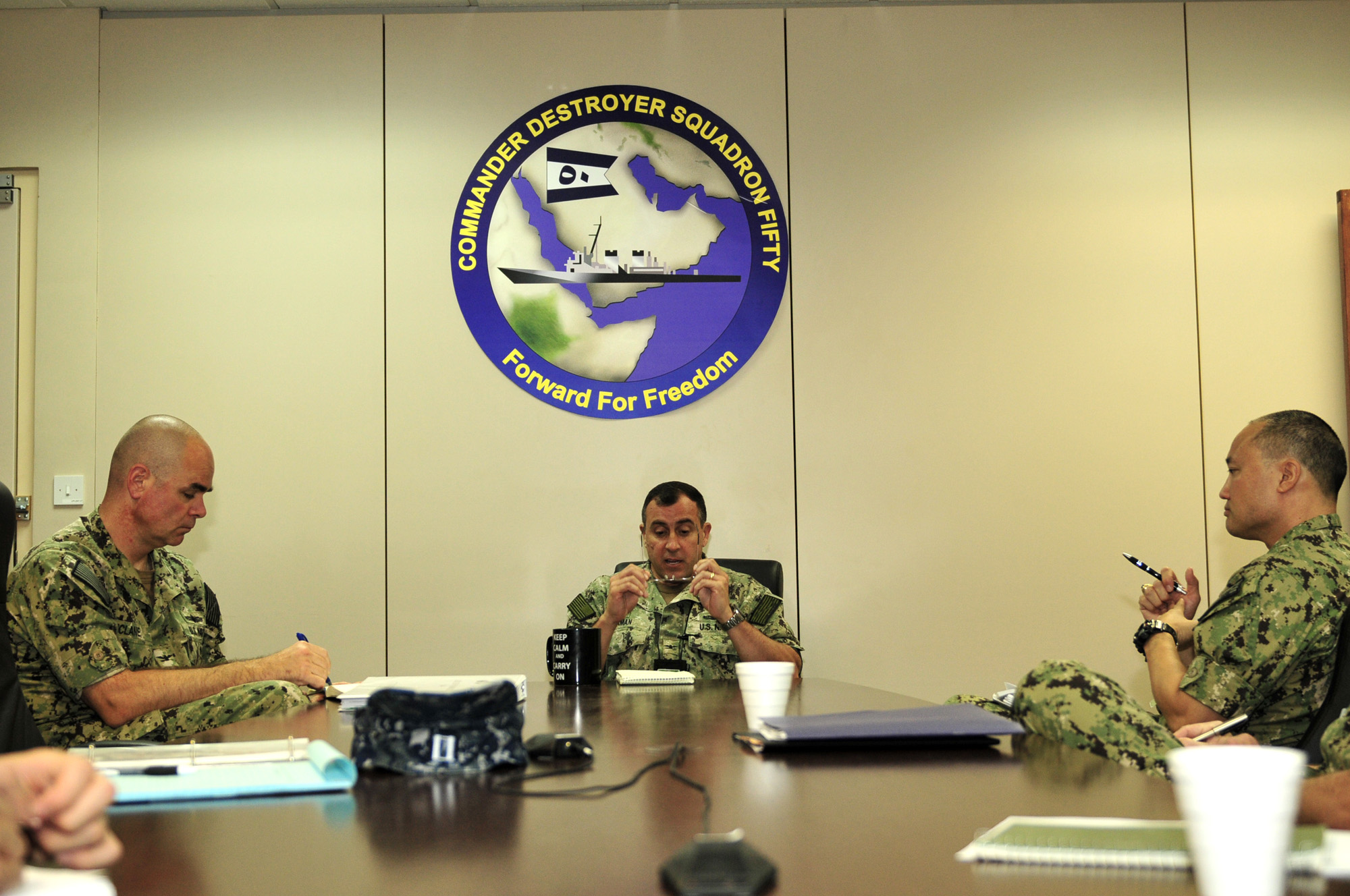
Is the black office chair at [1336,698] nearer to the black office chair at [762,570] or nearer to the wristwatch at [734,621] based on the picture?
the wristwatch at [734,621]

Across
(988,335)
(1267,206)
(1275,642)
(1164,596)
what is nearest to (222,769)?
(1275,642)

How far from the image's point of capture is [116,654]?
7.70 ft

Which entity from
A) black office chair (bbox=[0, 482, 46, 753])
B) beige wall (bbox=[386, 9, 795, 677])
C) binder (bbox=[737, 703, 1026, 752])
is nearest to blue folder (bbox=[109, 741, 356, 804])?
binder (bbox=[737, 703, 1026, 752])

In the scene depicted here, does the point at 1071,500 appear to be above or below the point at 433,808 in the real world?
above

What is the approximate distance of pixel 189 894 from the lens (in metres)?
0.79

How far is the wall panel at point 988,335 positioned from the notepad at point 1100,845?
2.95 meters

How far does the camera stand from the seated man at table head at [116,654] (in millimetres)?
2301

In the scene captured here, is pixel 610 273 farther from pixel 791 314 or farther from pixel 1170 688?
pixel 1170 688

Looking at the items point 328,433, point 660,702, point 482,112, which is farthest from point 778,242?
point 660,702

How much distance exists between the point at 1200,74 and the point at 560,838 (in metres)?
4.02

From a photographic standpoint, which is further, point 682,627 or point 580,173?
point 580,173

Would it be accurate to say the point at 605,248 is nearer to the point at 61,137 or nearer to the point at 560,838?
the point at 61,137

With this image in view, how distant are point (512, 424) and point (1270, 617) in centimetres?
244

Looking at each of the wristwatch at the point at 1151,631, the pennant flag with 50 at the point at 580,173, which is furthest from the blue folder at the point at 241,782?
the pennant flag with 50 at the point at 580,173
